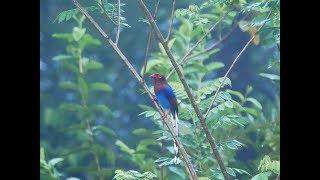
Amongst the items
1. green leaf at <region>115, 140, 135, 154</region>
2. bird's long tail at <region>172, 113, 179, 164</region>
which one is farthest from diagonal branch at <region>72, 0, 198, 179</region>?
green leaf at <region>115, 140, 135, 154</region>

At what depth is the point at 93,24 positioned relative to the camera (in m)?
1.78

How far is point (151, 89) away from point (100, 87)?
0.31 meters

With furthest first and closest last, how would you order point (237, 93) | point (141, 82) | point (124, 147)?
1. point (124, 147)
2. point (237, 93)
3. point (141, 82)

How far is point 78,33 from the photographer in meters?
1.97

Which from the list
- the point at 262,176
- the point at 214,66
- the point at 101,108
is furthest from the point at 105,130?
the point at 262,176

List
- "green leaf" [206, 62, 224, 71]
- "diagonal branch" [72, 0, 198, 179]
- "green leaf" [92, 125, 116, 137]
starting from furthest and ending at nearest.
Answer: "green leaf" [92, 125, 116, 137], "green leaf" [206, 62, 224, 71], "diagonal branch" [72, 0, 198, 179]

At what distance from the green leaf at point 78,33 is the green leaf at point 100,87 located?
0.16 metres

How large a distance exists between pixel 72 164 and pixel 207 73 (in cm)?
50

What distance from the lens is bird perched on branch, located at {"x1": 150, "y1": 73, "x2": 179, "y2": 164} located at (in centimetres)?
176

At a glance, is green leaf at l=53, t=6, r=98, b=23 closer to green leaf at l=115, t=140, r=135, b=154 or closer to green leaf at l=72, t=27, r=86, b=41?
green leaf at l=72, t=27, r=86, b=41

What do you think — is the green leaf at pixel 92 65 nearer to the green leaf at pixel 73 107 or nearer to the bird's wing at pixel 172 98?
the green leaf at pixel 73 107

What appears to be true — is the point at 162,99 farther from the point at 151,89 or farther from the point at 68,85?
the point at 68,85

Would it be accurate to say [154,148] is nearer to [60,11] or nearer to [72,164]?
[72,164]
